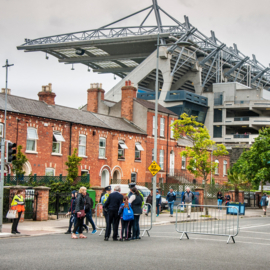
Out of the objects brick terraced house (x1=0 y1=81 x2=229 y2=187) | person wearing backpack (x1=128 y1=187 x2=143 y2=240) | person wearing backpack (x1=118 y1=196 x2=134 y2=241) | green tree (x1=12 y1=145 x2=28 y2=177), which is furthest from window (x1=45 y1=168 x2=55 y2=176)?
person wearing backpack (x1=118 y1=196 x2=134 y2=241)

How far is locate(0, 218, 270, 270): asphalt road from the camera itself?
31.2 ft

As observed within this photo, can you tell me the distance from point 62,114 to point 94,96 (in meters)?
14.6

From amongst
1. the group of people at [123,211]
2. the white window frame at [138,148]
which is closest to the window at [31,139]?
the white window frame at [138,148]

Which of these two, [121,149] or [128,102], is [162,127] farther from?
[121,149]

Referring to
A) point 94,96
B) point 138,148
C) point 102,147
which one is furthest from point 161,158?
point 94,96

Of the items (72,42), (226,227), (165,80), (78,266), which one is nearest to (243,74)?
(165,80)

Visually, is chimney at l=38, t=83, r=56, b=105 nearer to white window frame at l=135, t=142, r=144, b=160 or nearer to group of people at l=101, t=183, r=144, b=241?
white window frame at l=135, t=142, r=144, b=160

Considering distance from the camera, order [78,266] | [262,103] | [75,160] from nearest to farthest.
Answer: [78,266], [75,160], [262,103]

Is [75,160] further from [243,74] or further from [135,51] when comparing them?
[243,74]

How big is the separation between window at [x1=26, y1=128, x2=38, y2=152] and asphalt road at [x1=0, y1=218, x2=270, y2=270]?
63.2ft

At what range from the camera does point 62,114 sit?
3794cm

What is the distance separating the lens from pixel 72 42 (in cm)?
6869

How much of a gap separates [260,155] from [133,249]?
93.1 feet

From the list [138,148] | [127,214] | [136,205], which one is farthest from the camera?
[138,148]
